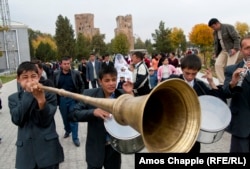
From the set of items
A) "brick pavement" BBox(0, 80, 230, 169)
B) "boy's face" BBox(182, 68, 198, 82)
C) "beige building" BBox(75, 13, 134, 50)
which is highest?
"beige building" BBox(75, 13, 134, 50)

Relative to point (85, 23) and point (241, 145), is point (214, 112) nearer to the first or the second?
point (241, 145)

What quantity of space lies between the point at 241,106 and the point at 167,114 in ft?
5.39

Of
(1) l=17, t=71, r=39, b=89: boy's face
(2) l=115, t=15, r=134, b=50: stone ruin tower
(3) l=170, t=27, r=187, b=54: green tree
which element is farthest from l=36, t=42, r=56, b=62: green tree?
(1) l=17, t=71, r=39, b=89: boy's face

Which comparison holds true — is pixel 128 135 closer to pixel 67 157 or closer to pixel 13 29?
pixel 67 157

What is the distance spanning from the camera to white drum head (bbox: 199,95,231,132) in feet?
10.2

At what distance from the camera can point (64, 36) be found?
77.7 meters

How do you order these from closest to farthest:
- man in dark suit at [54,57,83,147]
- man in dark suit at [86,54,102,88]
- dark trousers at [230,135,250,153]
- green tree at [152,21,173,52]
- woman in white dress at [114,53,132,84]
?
dark trousers at [230,135,250,153], man in dark suit at [54,57,83,147], woman in white dress at [114,53,132,84], man in dark suit at [86,54,102,88], green tree at [152,21,173,52]

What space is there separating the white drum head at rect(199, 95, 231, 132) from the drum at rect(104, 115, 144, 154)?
662mm

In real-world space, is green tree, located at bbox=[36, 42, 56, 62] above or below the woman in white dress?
below

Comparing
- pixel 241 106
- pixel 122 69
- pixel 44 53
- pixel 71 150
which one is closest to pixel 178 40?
pixel 44 53

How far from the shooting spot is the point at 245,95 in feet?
11.0

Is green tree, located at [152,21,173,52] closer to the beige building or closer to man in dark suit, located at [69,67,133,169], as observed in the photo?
A: the beige building

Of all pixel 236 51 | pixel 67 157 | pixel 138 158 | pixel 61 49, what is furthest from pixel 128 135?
pixel 61 49

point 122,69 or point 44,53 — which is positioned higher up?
point 122,69
